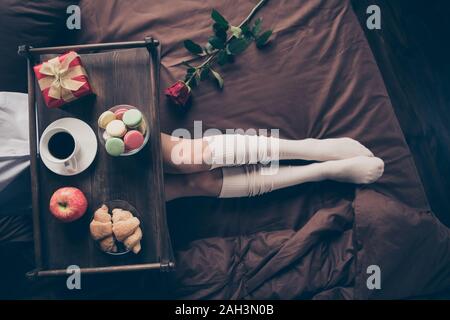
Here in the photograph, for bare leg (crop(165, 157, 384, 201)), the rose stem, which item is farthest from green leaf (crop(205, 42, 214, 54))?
bare leg (crop(165, 157, 384, 201))

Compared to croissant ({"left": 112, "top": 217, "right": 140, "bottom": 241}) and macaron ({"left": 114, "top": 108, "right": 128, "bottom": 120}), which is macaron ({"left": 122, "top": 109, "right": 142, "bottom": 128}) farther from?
croissant ({"left": 112, "top": 217, "right": 140, "bottom": 241})

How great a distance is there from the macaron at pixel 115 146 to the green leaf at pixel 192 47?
468 millimetres

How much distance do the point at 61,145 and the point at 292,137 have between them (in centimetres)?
73

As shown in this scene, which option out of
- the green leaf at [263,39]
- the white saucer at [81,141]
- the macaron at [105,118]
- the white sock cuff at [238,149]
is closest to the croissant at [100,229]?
the white saucer at [81,141]

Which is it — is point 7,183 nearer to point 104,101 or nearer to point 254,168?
point 104,101

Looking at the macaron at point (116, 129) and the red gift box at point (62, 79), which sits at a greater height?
the red gift box at point (62, 79)

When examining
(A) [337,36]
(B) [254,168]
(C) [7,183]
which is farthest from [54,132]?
(A) [337,36]

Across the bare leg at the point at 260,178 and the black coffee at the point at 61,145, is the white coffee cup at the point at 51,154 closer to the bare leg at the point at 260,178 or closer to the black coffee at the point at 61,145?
the black coffee at the point at 61,145

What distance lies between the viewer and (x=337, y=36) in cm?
150

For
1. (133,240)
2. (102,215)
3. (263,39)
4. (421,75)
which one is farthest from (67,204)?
(421,75)

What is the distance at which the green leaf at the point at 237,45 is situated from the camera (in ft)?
4.68

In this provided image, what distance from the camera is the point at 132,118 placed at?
1142mm

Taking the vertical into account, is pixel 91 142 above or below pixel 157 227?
above

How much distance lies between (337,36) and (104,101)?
81 cm
